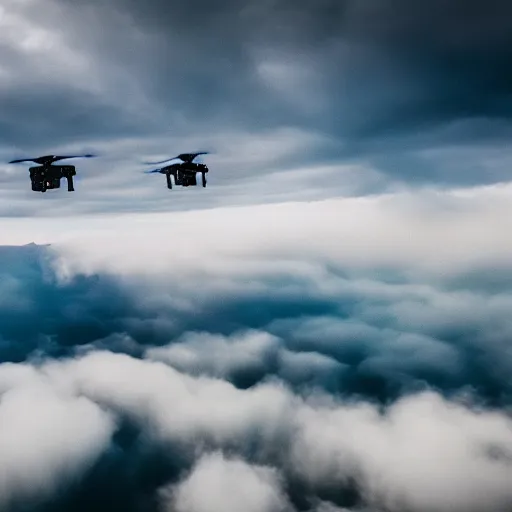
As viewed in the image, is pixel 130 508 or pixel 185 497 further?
pixel 185 497

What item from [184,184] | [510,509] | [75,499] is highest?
[184,184]

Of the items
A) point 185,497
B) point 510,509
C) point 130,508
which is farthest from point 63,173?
point 510,509

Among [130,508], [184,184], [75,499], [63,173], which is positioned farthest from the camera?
[75,499]

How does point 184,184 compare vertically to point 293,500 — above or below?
above

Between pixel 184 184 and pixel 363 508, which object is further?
pixel 363 508

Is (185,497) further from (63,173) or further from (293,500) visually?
(63,173)

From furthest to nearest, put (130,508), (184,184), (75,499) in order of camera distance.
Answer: (75,499), (130,508), (184,184)

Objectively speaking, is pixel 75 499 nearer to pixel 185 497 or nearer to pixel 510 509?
pixel 185 497

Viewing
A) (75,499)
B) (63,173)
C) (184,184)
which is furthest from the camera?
(75,499)

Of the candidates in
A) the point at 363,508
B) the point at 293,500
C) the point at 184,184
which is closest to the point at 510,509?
the point at 363,508
